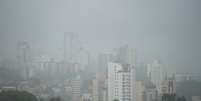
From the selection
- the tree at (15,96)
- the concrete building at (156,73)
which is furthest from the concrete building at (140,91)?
the tree at (15,96)

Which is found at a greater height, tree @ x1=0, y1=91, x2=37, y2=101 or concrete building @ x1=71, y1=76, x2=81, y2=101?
tree @ x1=0, y1=91, x2=37, y2=101

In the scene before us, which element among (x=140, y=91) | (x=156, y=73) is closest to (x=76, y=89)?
(x=140, y=91)

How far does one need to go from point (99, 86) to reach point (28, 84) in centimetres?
122

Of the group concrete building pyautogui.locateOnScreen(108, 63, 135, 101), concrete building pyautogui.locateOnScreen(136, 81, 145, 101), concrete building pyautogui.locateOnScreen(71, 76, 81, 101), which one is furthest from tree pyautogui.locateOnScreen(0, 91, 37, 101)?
concrete building pyautogui.locateOnScreen(136, 81, 145, 101)

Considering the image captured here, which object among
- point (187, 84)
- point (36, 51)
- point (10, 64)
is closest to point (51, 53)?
point (36, 51)

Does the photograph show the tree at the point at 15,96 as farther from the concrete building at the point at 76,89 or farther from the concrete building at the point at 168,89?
the concrete building at the point at 168,89

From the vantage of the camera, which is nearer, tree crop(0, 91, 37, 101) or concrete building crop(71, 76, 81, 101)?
tree crop(0, 91, 37, 101)

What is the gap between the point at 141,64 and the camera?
5.53 meters

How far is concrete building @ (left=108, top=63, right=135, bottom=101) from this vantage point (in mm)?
4848

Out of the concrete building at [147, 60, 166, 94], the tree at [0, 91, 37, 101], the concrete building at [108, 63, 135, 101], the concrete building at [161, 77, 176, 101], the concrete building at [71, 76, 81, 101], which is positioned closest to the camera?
the tree at [0, 91, 37, 101]

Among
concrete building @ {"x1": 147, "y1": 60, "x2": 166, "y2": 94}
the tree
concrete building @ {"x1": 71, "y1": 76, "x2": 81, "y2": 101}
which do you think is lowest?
concrete building @ {"x1": 71, "y1": 76, "x2": 81, "y2": 101}

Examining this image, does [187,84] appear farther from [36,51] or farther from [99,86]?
[36,51]

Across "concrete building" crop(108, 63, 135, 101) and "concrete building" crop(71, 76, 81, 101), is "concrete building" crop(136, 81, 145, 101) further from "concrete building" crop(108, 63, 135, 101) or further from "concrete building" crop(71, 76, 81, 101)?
"concrete building" crop(71, 76, 81, 101)

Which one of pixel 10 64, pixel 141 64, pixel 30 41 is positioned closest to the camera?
pixel 141 64
